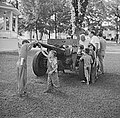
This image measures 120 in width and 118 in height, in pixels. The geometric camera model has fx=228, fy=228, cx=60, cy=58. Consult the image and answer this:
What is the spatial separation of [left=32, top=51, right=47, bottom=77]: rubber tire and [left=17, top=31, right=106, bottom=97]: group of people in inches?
26.3

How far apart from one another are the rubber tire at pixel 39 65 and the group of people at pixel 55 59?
2.19 feet

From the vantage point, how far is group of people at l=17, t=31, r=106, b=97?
5641 mm

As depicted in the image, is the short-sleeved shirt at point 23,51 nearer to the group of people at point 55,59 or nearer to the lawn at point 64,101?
the group of people at point 55,59

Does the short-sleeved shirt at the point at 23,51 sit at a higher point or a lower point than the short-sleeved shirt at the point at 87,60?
higher

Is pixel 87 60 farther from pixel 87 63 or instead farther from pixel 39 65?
pixel 39 65

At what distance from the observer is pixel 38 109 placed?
183 inches

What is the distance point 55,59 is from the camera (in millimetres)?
6273

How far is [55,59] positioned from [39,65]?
6.02ft

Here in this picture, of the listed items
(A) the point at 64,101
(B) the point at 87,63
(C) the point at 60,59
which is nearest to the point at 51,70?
(A) the point at 64,101

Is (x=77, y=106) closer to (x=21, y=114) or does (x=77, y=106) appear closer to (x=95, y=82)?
(x=21, y=114)

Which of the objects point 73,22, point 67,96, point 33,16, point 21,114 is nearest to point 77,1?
point 73,22

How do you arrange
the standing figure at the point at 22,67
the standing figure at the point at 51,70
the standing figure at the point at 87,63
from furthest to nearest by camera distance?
the standing figure at the point at 87,63 → the standing figure at the point at 51,70 → the standing figure at the point at 22,67

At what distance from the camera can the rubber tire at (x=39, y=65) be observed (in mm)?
7879

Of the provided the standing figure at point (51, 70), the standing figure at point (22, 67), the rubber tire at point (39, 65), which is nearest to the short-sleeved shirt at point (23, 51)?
the standing figure at point (22, 67)
